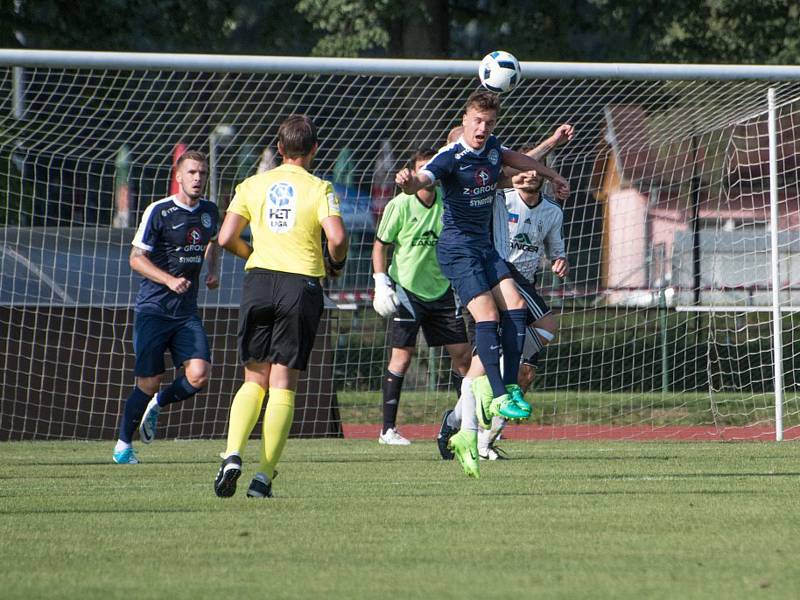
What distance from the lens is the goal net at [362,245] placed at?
1247 cm

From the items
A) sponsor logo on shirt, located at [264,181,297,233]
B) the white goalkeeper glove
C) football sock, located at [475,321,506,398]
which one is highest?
sponsor logo on shirt, located at [264,181,297,233]

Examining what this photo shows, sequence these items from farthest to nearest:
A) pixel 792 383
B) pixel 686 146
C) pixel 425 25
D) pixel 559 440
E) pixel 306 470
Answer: pixel 425 25, pixel 686 146, pixel 792 383, pixel 559 440, pixel 306 470

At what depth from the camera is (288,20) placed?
73.8 feet

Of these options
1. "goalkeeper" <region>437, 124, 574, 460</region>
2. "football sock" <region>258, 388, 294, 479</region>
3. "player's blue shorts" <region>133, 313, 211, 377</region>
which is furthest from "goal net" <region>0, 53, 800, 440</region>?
"football sock" <region>258, 388, 294, 479</region>

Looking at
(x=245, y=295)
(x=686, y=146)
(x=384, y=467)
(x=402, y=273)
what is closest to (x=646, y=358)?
(x=686, y=146)

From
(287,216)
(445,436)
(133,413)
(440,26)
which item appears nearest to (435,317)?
(445,436)

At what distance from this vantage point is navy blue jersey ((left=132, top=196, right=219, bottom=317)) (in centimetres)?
980

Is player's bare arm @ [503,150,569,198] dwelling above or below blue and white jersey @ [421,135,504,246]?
above

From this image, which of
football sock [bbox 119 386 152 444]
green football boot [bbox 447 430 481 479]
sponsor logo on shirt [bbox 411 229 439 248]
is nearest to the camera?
green football boot [bbox 447 430 481 479]

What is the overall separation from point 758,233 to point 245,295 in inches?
372

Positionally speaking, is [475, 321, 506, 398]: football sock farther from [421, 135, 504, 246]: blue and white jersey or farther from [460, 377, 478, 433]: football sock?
[421, 135, 504, 246]: blue and white jersey

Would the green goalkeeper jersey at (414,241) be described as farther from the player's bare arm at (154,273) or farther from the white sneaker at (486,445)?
the player's bare arm at (154,273)

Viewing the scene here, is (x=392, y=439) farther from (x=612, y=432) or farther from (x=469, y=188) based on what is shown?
(x=469, y=188)

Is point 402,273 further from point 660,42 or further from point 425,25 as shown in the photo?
point 660,42
